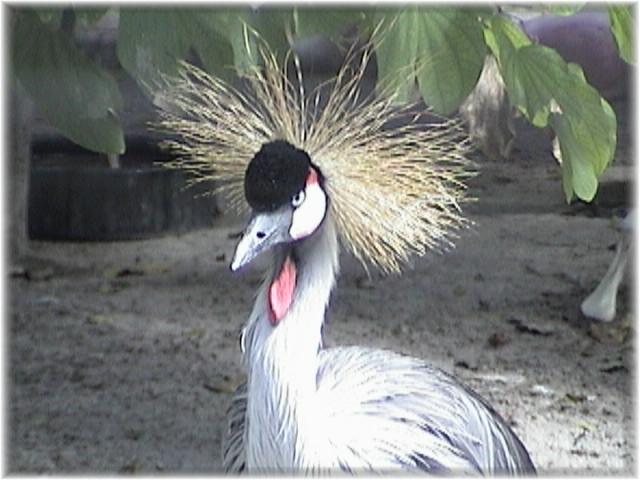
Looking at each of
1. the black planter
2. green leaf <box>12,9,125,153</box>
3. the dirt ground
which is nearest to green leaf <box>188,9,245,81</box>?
green leaf <box>12,9,125,153</box>

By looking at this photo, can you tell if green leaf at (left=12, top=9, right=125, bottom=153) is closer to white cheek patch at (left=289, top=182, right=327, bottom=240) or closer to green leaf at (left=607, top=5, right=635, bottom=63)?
white cheek patch at (left=289, top=182, right=327, bottom=240)

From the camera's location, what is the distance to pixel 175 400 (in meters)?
3.32

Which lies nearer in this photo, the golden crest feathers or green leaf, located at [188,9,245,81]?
green leaf, located at [188,9,245,81]

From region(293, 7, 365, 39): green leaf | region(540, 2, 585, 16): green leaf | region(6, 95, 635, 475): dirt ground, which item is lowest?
region(6, 95, 635, 475): dirt ground

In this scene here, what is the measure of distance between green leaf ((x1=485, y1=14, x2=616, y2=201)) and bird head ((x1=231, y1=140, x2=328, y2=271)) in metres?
0.32

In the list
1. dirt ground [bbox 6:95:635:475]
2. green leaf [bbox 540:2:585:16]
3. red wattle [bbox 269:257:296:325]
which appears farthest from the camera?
dirt ground [bbox 6:95:635:475]

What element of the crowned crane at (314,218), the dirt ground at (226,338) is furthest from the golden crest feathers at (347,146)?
the dirt ground at (226,338)

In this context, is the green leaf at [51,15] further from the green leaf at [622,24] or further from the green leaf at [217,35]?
the green leaf at [622,24]

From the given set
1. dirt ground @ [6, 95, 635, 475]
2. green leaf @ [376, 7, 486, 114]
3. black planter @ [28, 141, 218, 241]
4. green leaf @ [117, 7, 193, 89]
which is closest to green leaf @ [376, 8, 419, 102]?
green leaf @ [376, 7, 486, 114]

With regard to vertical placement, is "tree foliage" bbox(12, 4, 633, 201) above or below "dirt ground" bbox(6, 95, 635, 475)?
above

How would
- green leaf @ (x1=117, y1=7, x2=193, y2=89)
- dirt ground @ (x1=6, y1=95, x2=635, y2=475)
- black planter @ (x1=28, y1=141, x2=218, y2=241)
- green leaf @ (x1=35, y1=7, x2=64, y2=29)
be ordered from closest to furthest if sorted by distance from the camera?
green leaf @ (x1=117, y1=7, x2=193, y2=89), green leaf @ (x1=35, y1=7, x2=64, y2=29), dirt ground @ (x1=6, y1=95, x2=635, y2=475), black planter @ (x1=28, y1=141, x2=218, y2=241)

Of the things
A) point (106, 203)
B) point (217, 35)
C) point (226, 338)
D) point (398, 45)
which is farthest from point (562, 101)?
point (106, 203)

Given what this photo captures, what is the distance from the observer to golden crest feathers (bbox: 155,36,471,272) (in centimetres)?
200

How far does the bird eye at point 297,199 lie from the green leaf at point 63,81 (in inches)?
11.4
